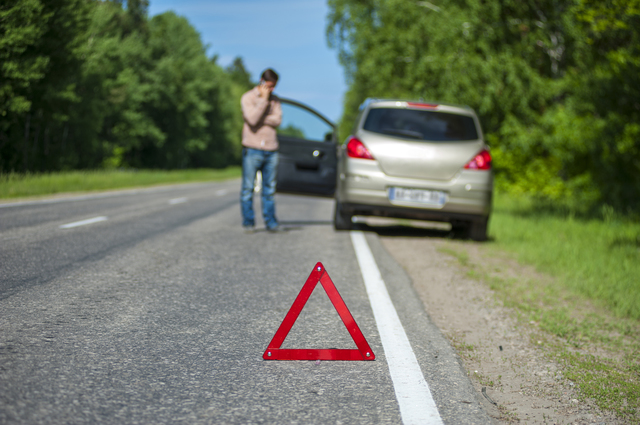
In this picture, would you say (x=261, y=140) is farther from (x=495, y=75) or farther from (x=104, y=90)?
(x=104, y=90)

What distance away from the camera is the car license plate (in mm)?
8367

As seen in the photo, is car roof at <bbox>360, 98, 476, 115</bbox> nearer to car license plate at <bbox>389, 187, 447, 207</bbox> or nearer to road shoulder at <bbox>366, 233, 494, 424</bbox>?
car license plate at <bbox>389, 187, 447, 207</bbox>

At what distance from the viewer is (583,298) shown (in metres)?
5.95

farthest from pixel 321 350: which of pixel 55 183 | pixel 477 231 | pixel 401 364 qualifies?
pixel 55 183

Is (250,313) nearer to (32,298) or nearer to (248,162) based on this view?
(32,298)

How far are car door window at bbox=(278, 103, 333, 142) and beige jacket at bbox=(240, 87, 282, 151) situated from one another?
1149 mm

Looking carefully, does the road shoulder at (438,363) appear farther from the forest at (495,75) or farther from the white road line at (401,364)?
the forest at (495,75)

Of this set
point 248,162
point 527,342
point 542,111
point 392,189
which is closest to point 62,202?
point 248,162

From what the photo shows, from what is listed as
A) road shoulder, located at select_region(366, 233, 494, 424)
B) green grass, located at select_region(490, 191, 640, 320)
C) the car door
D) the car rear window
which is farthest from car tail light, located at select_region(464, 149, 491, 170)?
road shoulder, located at select_region(366, 233, 494, 424)

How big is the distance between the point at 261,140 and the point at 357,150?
4.35 ft

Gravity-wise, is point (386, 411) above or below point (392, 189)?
below

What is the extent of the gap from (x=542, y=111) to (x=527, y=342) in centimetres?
1987

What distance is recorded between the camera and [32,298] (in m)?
4.44

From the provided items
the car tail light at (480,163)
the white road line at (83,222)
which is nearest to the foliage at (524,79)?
the car tail light at (480,163)
